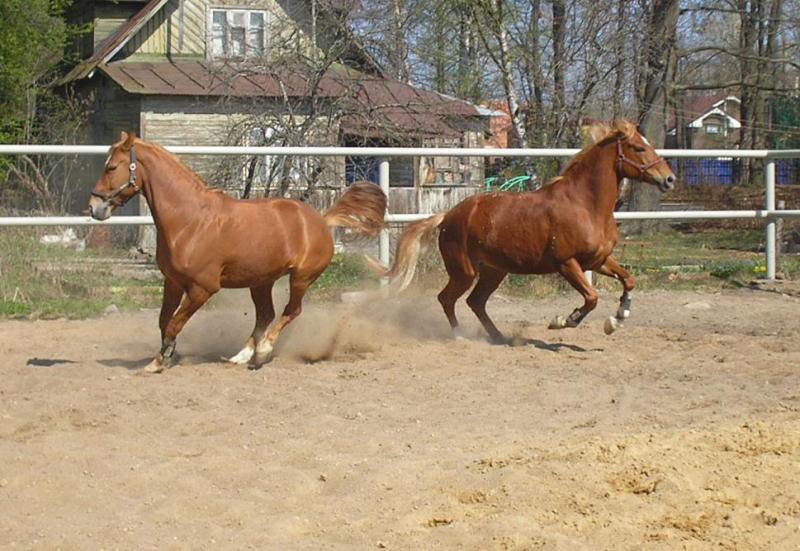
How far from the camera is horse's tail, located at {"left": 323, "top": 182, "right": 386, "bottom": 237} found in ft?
30.9

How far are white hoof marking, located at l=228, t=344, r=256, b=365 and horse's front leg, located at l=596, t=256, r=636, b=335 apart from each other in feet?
9.15

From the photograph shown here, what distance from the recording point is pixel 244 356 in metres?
8.62

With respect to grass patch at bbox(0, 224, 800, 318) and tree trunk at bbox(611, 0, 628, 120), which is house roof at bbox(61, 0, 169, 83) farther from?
grass patch at bbox(0, 224, 800, 318)

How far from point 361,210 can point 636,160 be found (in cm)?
224

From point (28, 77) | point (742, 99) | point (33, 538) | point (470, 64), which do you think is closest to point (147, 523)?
point (33, 538)

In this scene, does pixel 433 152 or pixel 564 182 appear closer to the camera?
pixel 564 182

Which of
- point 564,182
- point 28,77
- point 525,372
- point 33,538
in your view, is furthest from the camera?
point 28,77

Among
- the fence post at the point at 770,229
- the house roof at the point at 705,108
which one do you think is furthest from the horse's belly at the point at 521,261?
the house roof at the point at 705,108

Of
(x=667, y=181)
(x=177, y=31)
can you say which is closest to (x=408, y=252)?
(x=667, y=181)

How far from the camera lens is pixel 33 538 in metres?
4.52

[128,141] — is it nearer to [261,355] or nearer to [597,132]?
[261,355]

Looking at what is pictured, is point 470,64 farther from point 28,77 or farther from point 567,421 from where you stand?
point 567,421

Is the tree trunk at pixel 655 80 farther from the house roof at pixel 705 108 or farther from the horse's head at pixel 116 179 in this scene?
the house roof at pixel 705 108

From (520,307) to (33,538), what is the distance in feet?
25.5
